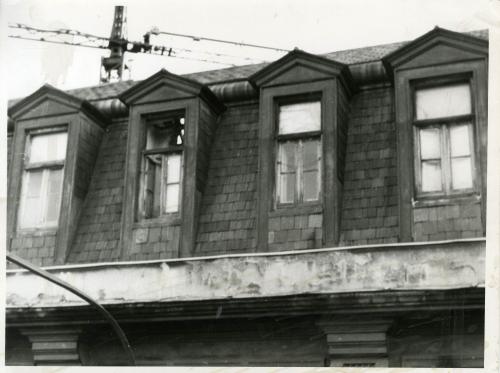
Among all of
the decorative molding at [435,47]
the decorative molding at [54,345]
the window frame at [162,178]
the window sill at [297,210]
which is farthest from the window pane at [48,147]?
the decorative molding at [435,47]

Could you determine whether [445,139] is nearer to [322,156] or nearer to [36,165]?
[322,156]

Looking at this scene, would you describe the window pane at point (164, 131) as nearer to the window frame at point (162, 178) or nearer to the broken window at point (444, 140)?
the window frame at point (162, 178)

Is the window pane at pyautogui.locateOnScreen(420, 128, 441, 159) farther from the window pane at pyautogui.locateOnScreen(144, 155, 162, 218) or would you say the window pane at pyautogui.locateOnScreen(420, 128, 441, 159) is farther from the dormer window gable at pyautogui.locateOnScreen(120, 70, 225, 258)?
the window pane at pyautogui.locateOnScreen(144, 155, 162, 218)

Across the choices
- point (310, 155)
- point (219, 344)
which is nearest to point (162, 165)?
point (310, 155)

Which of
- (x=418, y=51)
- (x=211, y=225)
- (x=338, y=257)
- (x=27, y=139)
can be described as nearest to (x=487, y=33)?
(x=418, y=51)

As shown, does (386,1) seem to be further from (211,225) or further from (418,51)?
(211,225)

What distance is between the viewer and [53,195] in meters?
9.13

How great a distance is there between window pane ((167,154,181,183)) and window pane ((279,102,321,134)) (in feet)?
3.36

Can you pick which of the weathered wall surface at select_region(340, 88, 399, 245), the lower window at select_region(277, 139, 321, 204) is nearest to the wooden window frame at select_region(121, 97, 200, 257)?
the lower window at select_region(277, 139, 321, 204)

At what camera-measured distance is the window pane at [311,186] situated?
824 cm

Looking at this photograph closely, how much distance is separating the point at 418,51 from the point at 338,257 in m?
1.92

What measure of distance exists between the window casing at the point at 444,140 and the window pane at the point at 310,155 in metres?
0.90

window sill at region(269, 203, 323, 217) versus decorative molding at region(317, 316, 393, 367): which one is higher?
window sill at region(269, 203, 323, 217)

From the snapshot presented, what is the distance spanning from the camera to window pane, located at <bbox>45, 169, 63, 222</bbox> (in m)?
9.06
